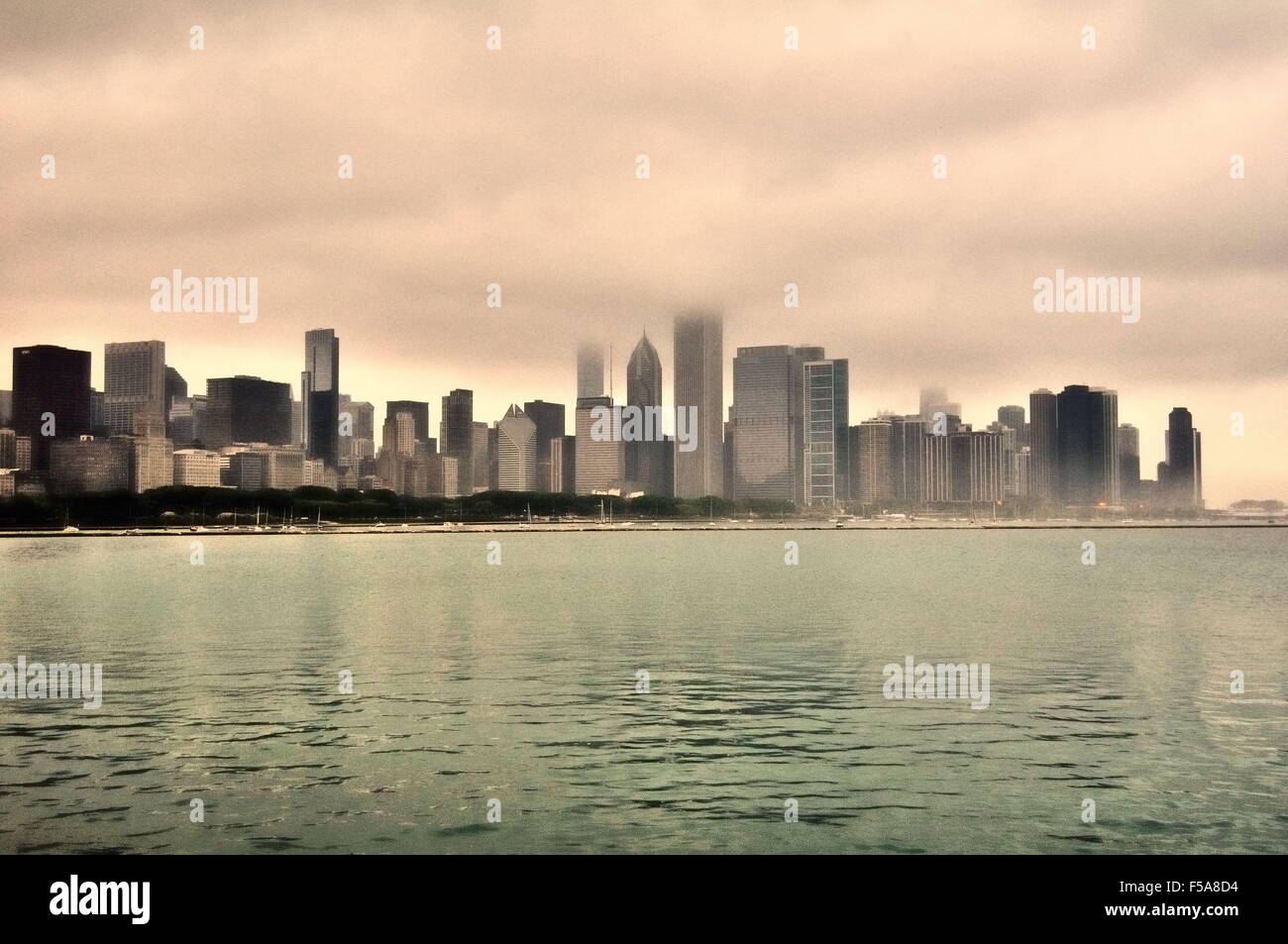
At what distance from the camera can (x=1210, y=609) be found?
313 feet

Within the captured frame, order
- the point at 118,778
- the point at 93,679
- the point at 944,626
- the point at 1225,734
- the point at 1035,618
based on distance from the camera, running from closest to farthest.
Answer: the point at 118,778, the point at 1225,734, the point at 93,679, the point at 944,626, the point at 1035,618

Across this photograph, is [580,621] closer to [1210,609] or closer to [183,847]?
[1210,609]

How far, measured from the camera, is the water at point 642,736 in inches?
990

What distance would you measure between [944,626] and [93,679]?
50528mm

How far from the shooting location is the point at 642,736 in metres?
36.4

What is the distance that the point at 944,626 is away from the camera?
77.6 meters

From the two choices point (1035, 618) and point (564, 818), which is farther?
point (1035, 618)

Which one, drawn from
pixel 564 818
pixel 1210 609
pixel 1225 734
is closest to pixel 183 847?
pixel 564 818

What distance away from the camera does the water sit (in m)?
25.2

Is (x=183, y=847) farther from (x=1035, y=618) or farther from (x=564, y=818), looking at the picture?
(x=1035, y=618)
